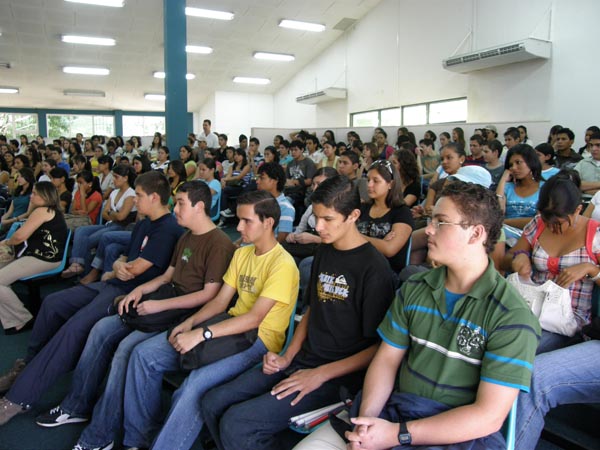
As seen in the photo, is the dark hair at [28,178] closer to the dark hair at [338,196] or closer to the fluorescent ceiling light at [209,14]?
the dark hair at [338,196]

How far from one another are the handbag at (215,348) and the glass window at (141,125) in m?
18.3

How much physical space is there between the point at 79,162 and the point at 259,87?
1046 cm

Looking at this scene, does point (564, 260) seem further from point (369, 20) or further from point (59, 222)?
point (369, 20)

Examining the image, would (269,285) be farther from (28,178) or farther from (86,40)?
(86,40)

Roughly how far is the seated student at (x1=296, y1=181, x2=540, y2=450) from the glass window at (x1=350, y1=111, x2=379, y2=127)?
35.1 feet

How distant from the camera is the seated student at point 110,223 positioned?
4.01m

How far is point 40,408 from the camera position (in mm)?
2305

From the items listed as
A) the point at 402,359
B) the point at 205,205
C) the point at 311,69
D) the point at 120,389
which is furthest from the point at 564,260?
the point at 311,69

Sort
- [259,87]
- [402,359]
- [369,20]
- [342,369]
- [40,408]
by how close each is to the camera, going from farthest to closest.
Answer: [259,87] < [369,20] < [40,408] < [342,369] < [402,359]

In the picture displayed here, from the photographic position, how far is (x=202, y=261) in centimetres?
223

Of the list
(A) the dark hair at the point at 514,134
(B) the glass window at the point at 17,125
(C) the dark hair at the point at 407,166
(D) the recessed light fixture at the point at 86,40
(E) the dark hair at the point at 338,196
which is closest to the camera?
(E) the dark hair at the point at 338,196

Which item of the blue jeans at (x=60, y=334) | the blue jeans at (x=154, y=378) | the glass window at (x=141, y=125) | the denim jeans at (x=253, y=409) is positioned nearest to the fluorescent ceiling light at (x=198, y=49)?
the glass window at (x=141, y=125)

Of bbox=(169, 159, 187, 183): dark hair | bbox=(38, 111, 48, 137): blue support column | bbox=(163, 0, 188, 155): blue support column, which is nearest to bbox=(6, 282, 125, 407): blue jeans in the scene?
bbox=(169, 159, 187, 183): dark hair

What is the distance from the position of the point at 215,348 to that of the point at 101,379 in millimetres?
773
